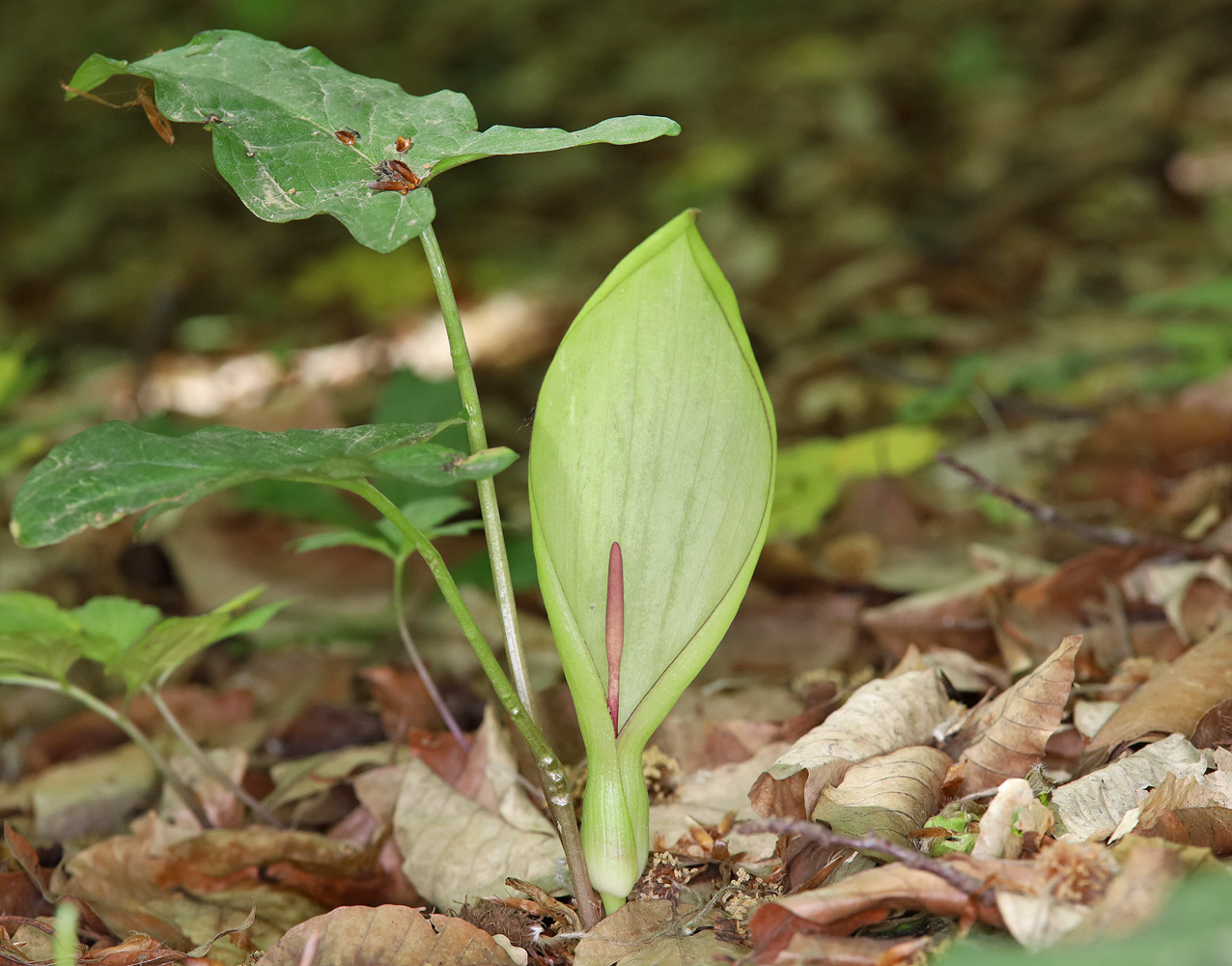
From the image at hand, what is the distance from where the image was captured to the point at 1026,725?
694 mm

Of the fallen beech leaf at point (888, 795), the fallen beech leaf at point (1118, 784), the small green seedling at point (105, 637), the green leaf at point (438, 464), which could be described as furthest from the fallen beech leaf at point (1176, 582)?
the small green seedling at point (105, 637)

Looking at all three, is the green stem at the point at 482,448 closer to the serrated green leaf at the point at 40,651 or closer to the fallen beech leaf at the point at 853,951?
the fallen beech leaf at the point at 853,951

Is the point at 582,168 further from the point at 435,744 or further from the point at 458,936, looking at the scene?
the point at 458,936

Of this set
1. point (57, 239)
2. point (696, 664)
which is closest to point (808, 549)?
point (696, 664)

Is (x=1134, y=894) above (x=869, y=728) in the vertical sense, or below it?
above

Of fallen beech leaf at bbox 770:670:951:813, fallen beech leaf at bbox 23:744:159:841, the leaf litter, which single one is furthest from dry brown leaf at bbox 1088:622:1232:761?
fallen beech leaf at bbox 23:744:159:841

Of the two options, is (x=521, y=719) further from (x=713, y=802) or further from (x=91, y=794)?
(x=91, y=794)

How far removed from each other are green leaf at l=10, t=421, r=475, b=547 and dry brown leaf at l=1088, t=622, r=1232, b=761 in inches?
20.8

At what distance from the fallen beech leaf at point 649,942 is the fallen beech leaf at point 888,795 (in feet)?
0.36

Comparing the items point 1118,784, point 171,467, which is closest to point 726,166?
point 1118,784

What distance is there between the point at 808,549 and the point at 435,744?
791 mm

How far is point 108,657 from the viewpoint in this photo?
83 cm

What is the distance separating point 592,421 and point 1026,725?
1.22 feet

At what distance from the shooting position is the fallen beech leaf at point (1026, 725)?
69cm
